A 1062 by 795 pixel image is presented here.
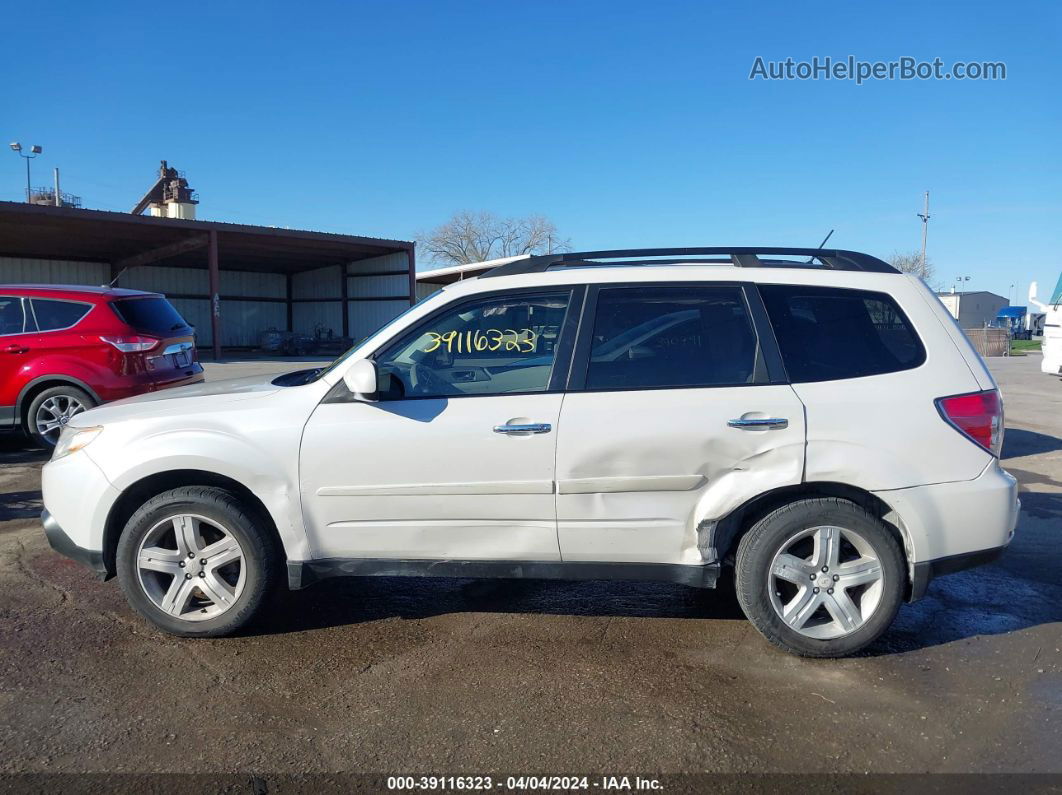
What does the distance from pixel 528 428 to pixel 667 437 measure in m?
0.63

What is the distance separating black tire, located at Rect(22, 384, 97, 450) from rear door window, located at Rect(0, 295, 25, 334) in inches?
29.9

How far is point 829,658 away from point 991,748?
803mm

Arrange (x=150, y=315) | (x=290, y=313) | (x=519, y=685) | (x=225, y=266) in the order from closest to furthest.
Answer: (x=519, y=685), (x=150, y=315), (x=225, y=266), (x=290, y=313)

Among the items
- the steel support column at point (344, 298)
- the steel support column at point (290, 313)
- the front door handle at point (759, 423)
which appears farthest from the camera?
the steel support column at point (290, 313)

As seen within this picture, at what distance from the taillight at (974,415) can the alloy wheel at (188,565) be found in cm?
336

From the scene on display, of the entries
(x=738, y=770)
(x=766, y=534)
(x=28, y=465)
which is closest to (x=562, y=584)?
(x=766, y=534)

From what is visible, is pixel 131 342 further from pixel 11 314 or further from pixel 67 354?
pixel 11 314

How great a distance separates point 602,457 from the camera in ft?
11.9

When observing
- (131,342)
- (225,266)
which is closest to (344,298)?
(225,266)

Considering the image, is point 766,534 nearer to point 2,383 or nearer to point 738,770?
point 738,770

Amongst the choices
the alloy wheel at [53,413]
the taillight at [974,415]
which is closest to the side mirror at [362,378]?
the taillight at [974,415]

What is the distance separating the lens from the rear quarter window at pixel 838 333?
147 inches

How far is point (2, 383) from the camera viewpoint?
28.1ft

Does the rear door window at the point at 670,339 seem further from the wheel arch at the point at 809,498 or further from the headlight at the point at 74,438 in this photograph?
the headlight at the point at 74,438
